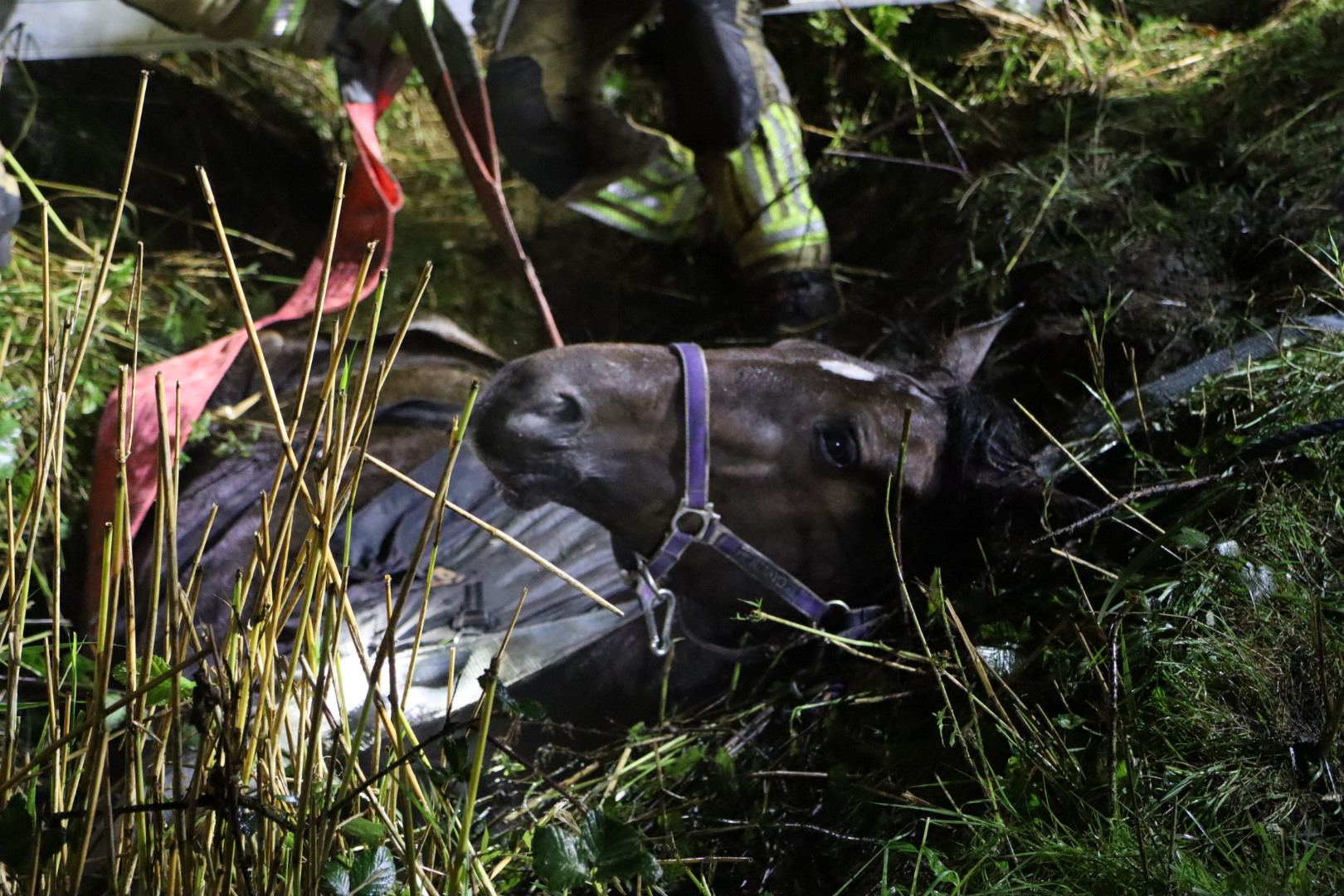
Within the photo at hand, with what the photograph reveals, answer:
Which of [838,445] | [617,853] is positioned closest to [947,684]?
[838,445]

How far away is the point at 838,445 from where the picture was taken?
2.00 meters

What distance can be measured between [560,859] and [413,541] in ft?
4.49

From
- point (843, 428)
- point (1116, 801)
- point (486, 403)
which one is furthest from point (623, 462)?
point (1116, 801)

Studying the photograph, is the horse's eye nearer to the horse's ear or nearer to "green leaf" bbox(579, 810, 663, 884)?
the horse's ear

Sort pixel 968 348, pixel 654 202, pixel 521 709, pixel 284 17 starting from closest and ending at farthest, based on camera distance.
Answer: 1. pixel 521 709
2. pixel 968 348
3. pixel 284 17
4. pixel 654 202

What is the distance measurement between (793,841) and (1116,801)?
0.51 m

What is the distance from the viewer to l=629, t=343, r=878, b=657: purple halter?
197 cm

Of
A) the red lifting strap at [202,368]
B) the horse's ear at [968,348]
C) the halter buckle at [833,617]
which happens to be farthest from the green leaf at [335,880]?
the horse's ear at [968,348]

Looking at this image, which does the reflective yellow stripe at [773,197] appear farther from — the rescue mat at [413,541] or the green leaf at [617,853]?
the green leaf at [617,853]

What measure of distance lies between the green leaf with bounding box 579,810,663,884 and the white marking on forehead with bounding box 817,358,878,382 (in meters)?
1.19

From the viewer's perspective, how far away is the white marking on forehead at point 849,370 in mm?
2068

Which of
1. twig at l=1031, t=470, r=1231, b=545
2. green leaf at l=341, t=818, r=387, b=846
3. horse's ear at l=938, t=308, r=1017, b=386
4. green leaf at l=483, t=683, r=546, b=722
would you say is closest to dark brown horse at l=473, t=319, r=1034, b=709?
horse's ear at l=938, t=308, r=1017, b=386

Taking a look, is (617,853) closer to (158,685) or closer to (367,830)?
(367,830)

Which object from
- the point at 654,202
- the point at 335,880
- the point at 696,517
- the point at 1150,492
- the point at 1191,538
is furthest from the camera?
the point at 654,202
